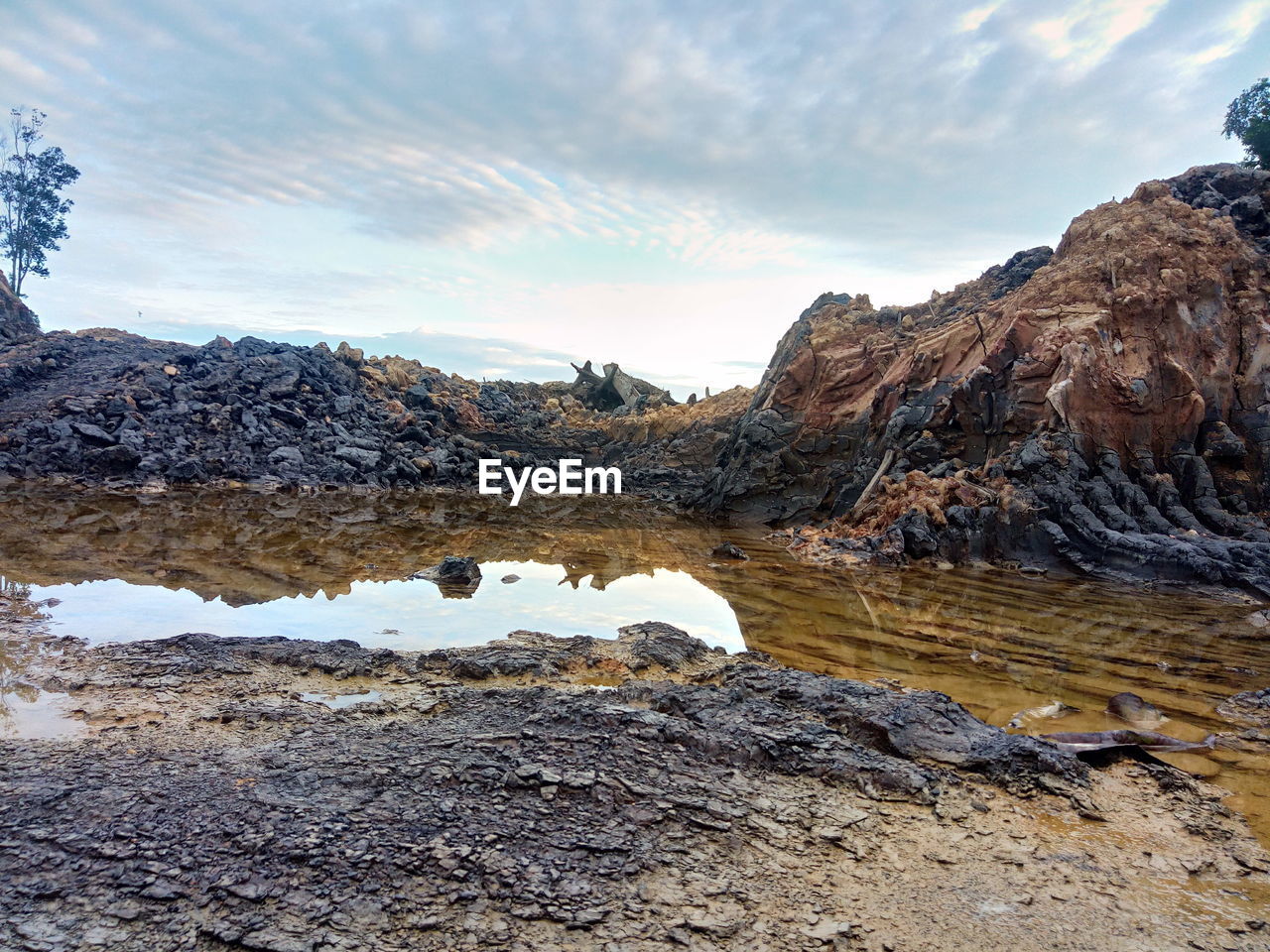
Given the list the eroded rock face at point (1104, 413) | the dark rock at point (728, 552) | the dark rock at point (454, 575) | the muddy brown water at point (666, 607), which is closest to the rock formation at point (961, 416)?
the eroded rock face at point (1104, 413)

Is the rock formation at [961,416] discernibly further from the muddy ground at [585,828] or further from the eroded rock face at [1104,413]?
the muddy ground at [585,828]

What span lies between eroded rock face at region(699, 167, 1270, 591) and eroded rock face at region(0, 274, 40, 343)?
124 ft

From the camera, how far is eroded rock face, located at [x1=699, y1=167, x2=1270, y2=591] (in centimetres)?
1404

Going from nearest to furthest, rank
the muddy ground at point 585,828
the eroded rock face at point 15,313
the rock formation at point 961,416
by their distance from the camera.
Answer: the muddy ground at point 585,828 < the rock formation at point 961,416 < the eroded rock face at point 15,313

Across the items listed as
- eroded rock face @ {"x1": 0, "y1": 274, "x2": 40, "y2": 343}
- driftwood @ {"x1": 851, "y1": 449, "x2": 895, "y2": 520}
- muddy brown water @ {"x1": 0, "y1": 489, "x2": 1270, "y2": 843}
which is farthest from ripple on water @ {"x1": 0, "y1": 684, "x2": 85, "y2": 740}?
eroded rock face @ {"x1": 0, "y1": 274, "x2": 40, "y2": 343}

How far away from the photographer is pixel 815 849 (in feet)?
11.7

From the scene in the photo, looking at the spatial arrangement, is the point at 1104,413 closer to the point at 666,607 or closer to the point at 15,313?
the point at 666,607

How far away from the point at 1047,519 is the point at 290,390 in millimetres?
27330

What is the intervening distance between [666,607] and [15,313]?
140 ft

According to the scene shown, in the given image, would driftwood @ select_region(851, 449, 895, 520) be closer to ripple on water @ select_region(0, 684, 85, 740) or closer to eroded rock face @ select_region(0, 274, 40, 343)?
ripple on water @ select_region(0, 684, 85, 740)

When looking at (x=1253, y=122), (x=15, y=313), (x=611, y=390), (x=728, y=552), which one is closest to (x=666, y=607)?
(x=728, y=552)

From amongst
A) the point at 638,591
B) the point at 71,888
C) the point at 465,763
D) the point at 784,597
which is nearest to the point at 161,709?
the point at 71,888

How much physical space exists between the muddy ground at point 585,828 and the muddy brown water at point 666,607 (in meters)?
0.98

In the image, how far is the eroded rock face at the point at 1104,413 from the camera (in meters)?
14.0
